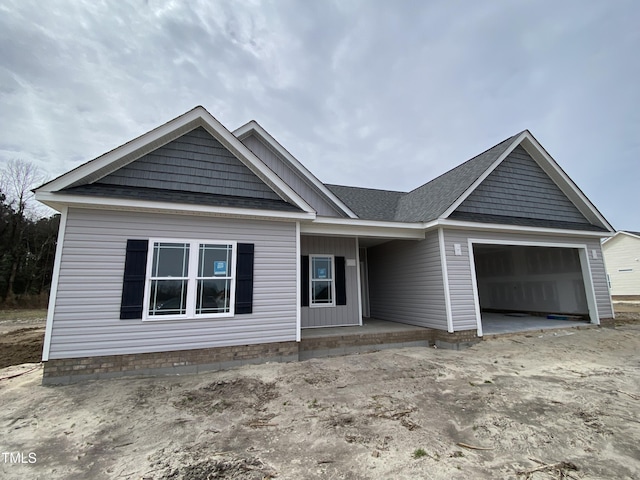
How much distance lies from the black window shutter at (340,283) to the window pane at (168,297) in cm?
457

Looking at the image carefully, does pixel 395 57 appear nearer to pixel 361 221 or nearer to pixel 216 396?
pixel 361 221

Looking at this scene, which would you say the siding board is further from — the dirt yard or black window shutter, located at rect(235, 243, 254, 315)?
the dirt yard

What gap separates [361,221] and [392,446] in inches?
209

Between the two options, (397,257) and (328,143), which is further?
(328,143)

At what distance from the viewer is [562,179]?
9578 millimetres

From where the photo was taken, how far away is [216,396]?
14.7 feet

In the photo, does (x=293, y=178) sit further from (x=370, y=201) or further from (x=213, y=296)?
(x=213, y=296)

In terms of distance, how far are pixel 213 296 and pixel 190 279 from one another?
0.57 m

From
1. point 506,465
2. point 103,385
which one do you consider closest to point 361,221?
point 506,465

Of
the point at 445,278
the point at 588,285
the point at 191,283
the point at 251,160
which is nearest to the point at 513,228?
the point at 445,278

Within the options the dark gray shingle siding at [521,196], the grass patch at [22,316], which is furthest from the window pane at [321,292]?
the grass patch at [22,316]

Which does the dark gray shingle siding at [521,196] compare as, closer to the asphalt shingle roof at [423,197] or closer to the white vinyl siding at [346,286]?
the asphalt shingle roof at [423,197]

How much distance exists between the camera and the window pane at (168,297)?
5.44m

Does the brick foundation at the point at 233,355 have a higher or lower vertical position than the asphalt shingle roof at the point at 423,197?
lower
